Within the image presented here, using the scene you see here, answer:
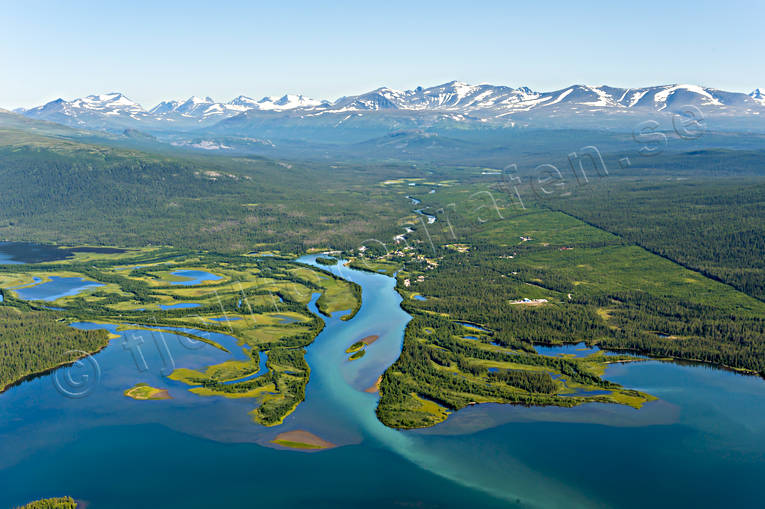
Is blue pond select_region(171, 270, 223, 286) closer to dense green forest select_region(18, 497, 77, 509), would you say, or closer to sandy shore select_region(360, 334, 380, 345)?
sandy shore select_region(360, 334, 380, 345)

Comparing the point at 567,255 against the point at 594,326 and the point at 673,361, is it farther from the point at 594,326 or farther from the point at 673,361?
the point at 673,361

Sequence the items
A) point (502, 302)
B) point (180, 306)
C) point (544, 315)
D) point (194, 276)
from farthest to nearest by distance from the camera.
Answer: point (194, 276)
point (180, 306)
point (502, 302)
point (544, 315)

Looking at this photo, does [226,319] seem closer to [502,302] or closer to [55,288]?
[55,288]

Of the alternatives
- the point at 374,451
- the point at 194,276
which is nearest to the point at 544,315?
the point at 374,451

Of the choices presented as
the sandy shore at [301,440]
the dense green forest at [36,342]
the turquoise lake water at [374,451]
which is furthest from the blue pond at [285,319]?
the sandy shore at [301,440]

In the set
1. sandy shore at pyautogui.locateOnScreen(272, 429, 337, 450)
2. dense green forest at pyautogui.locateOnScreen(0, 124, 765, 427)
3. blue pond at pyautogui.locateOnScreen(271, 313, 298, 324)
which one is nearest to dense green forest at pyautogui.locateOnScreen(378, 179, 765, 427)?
dense green forest at pyautogui.locateOnScreen(0, 124, 765, 427)

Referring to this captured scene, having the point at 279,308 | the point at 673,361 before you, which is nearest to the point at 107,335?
the point at 279,308
